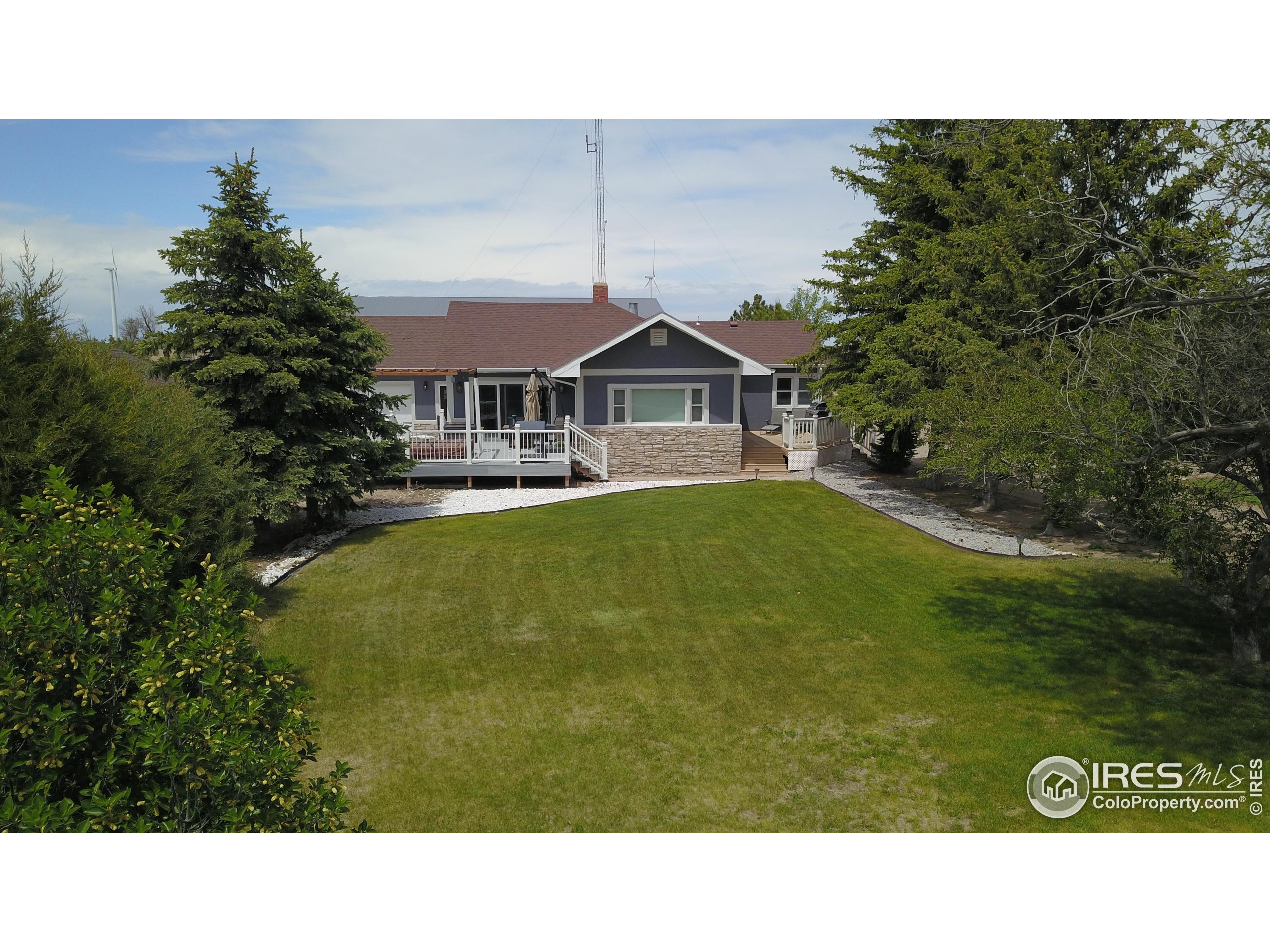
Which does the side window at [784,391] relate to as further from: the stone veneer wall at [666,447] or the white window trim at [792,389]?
the stone veneer wall at [666,447]

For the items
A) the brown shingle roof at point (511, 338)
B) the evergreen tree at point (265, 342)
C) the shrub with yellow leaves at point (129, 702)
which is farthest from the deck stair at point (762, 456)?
the shrub with yellow leaves at point (129, 702)

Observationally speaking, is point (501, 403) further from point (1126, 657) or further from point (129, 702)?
point (129, 702)

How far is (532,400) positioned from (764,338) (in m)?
13.7

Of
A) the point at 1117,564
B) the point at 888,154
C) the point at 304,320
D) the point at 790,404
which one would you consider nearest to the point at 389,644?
the point at 304,320

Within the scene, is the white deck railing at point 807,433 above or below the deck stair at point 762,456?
above

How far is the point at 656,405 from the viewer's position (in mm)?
21594

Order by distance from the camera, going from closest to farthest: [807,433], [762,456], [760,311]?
1. [807,433]
2. [762,456]
3. [760,311]

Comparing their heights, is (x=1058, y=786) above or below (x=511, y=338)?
below

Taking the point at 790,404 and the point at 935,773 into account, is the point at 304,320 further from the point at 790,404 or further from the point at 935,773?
the point at 790,404

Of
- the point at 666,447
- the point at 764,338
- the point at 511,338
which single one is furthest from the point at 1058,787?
the point at 764,338

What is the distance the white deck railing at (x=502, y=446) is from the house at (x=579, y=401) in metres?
0.03

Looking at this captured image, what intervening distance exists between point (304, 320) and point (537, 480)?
320 inches

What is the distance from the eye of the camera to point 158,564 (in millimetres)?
4184

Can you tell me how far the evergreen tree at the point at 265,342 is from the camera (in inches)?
508
